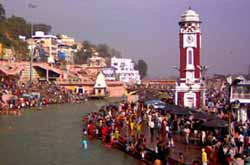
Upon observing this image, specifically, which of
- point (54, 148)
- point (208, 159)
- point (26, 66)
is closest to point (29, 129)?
point (54, 148)

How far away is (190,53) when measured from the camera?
1439 inches

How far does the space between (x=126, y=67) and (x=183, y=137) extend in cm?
9931

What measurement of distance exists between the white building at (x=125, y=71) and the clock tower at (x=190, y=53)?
7703 centimetres

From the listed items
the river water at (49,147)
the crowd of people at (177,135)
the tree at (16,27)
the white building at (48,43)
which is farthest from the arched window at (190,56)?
the white building at (48,43)

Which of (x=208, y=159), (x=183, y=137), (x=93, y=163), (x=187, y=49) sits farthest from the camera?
(x=187, y=49)

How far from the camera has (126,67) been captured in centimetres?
12312

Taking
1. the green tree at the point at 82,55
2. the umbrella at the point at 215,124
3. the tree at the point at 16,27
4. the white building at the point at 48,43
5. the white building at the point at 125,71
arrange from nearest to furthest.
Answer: the umbrella at the point at 215,124 < the tree at the point at 16,27 < the white building at the point at 48,43 < the white building at the point at 125,71 < the green tree at the point at 82,55

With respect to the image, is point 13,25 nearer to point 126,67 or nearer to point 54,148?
point 126,67

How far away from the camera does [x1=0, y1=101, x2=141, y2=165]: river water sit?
71.4 ft

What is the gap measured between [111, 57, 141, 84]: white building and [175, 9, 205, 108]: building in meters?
77.0

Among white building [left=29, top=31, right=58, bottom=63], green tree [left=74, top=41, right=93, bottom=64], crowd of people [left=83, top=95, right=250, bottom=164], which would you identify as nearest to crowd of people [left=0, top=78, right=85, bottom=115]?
crowd of people [left=83, top=95, right=250, bottom=164]

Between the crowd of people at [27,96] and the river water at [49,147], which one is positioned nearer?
the river water at [49,147]

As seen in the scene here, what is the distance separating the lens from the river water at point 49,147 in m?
21.8

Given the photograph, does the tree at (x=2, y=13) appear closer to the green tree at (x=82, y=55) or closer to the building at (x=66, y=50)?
the building at (x=66, y=50)
